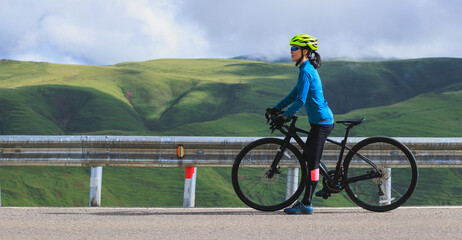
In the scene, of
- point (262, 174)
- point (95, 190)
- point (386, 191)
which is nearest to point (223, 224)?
point (262, 174)

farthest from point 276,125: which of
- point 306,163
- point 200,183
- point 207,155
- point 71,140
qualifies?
point 200,183

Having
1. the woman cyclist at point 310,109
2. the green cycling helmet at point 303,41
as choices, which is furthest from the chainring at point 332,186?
the green cycling helmet at point 303,41

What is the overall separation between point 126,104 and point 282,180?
594 ft

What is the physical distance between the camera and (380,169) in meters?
6.48

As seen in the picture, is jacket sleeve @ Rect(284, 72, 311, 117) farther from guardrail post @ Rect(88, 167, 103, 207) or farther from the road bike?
guardrail post @ Rect(88, 167, 103, 207)

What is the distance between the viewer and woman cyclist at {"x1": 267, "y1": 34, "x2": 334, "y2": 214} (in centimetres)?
614

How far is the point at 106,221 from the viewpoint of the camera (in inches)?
226

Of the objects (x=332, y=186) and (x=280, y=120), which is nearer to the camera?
(x=280, y=120)

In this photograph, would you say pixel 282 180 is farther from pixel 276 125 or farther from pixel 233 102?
pixel 233 102

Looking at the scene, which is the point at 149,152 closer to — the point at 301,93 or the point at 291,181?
the point at 291,181

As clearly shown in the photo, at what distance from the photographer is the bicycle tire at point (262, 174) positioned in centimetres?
629

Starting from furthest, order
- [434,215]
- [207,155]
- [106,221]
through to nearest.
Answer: [207,155] < [434,215] < [106,221]

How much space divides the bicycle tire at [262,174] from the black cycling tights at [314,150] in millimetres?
115

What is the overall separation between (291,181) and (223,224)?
154 centimetres
